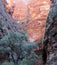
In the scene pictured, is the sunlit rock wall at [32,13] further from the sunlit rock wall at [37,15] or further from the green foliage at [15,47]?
the green foliage at [15,47]

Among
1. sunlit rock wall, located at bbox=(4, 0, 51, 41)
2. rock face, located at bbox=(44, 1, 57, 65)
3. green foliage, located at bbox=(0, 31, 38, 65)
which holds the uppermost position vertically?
rock face, located at bbox=(44, 1, 57, 65)

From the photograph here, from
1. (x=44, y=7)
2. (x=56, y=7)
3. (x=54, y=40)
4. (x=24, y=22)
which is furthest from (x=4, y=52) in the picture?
(x=44, y=7)

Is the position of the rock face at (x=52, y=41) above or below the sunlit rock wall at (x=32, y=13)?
above

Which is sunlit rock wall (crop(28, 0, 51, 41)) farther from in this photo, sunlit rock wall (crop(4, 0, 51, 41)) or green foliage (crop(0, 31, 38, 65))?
green foliage (crop(0, 31, 38, 65))

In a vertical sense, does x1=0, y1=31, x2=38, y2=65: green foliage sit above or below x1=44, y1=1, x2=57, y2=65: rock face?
below

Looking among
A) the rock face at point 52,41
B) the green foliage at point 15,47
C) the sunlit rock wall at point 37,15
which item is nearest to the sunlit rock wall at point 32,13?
the sunlit rock wall at point 37,15

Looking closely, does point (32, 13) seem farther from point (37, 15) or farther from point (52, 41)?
→ point (52, 41)

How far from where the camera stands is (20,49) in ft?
23.7

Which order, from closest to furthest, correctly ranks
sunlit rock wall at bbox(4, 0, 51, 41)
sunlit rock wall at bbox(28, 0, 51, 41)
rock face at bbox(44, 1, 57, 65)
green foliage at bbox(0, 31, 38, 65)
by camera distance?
1. rock face at bbox(44, 1, 57, 65)
2. green foliage at bbox(0, 31, 38, 65)
3. sunlit rock wall at bbox(28, 0, 51, 41)
4. sunlit rock wall at bbox(4, 0, 51, 41)

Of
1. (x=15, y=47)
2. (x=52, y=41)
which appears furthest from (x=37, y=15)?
(x=52, y=41)

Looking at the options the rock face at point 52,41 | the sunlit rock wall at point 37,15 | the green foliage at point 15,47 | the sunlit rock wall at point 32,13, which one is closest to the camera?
the rock face at point 52,41

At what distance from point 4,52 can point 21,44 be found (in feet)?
2.02

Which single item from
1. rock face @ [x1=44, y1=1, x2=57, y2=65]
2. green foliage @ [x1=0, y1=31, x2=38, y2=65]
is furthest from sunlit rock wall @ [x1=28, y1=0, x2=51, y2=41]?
rock face @ [x1=44, y1=1, x2=57, y2=65]

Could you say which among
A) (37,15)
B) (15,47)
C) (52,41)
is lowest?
(37,15)
